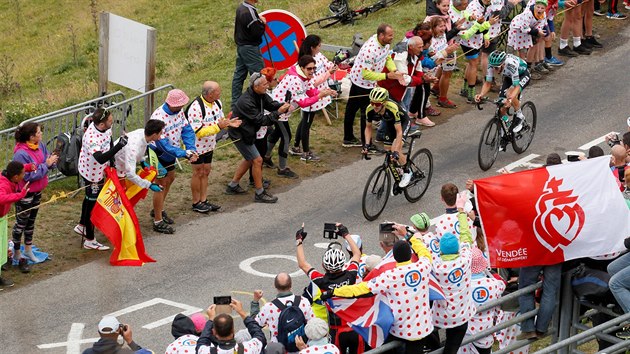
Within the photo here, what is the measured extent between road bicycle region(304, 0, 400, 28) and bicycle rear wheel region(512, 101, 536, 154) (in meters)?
8.66

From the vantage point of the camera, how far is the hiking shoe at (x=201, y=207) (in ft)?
53.6

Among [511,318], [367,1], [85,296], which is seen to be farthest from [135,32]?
[367,1]

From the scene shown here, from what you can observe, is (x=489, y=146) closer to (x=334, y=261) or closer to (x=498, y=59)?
(x=498, y=59)

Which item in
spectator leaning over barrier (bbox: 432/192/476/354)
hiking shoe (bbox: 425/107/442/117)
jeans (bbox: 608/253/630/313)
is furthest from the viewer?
hiking shoe (bbox: 425/107/442/117)

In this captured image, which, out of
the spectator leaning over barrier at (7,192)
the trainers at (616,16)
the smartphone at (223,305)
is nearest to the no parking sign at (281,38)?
the spectator leaning over barrier at (7,192)

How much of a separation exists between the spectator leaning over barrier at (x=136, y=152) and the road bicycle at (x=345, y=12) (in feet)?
39.9

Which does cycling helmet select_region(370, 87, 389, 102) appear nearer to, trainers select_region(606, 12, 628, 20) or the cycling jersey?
the cycling jersey

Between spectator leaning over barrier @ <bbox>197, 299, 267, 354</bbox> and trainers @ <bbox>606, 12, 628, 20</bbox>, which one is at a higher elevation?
spectator leaning over barrier @ <bbox>197, 299, 267, 354</bbox>

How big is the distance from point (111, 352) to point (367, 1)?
19824 millimetres

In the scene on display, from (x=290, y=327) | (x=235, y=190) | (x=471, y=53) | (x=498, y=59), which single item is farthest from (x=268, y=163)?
(x=290, y=327)

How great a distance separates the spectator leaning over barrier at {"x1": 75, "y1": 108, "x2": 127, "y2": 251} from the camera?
14.7 meters

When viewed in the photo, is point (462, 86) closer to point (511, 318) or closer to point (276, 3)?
point (511, 318)

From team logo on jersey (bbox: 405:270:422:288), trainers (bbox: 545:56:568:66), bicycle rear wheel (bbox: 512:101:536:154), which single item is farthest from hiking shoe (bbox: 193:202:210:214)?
trainers (bbox: 545:56:568:66)

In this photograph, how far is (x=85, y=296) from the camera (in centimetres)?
1377
